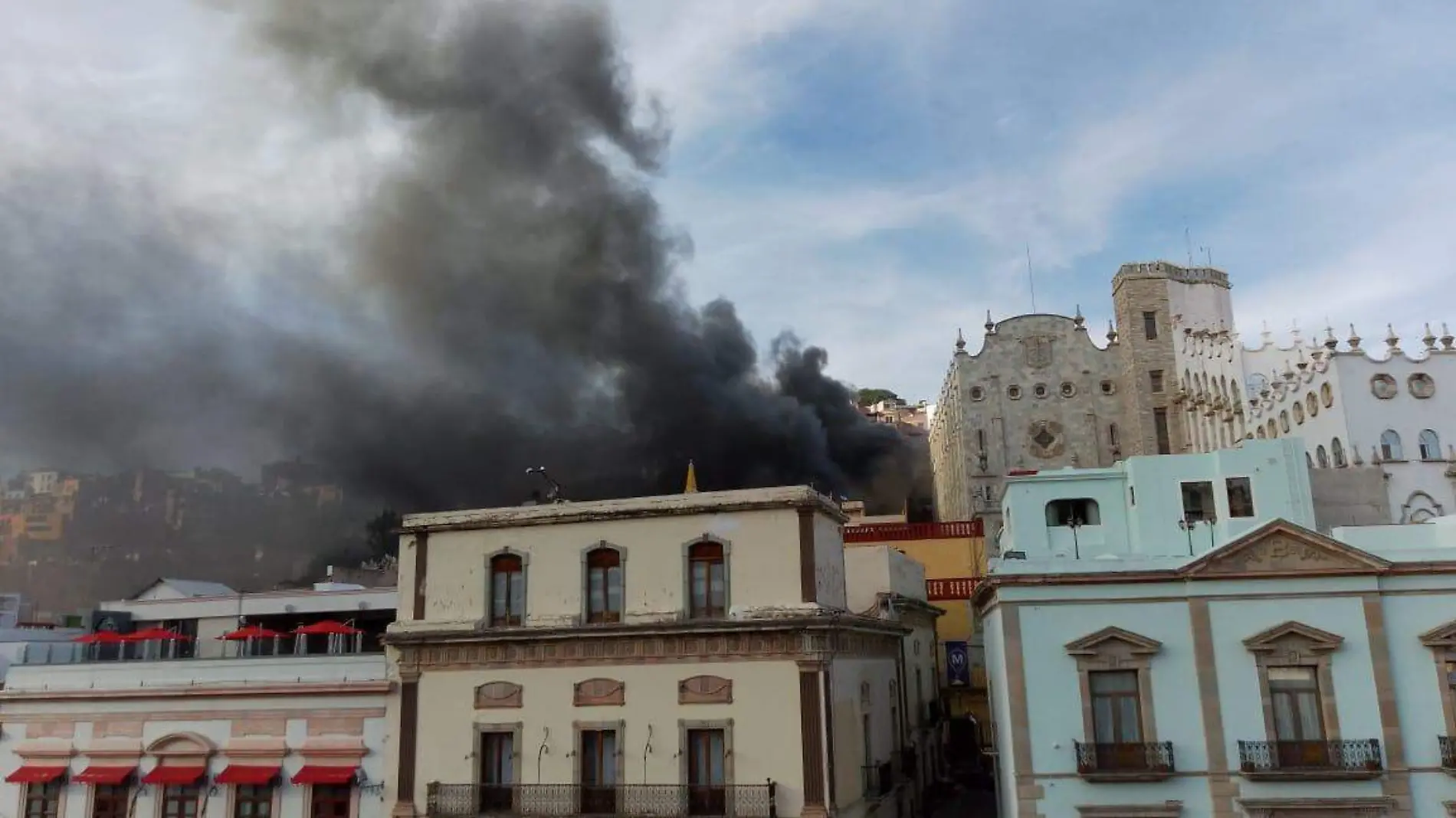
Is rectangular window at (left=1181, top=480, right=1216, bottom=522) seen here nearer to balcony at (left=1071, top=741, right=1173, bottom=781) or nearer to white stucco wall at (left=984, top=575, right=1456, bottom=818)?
white stucco wall at (left=984, top=575, right=1456, bottom=818)

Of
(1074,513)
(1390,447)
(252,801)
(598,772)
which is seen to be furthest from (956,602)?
(252,801)

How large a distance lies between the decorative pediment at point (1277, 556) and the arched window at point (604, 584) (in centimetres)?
1346

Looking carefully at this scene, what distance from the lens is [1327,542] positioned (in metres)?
22.6

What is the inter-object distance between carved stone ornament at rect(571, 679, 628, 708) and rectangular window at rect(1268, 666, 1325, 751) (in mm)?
14867

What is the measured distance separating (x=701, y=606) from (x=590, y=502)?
4205 mm

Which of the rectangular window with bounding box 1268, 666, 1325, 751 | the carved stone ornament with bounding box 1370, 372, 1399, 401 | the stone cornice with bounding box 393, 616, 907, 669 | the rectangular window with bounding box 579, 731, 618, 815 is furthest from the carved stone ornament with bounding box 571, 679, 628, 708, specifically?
the carved stone ornament with bounding box 1370, 372, 1399, 401

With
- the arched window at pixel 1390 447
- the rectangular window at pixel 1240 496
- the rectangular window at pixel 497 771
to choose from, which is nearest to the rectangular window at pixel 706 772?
the rectangular window at pixel 497 771

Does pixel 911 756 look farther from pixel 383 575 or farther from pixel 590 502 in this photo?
pixel 383 575

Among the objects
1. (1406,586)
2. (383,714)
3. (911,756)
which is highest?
(1406,586)

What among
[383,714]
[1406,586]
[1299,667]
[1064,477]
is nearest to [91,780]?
[383,714]

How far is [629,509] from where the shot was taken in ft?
85.3

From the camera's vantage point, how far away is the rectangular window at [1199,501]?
2930 centimetres

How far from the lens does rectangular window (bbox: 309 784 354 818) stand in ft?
87.8

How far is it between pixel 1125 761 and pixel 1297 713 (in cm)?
390
